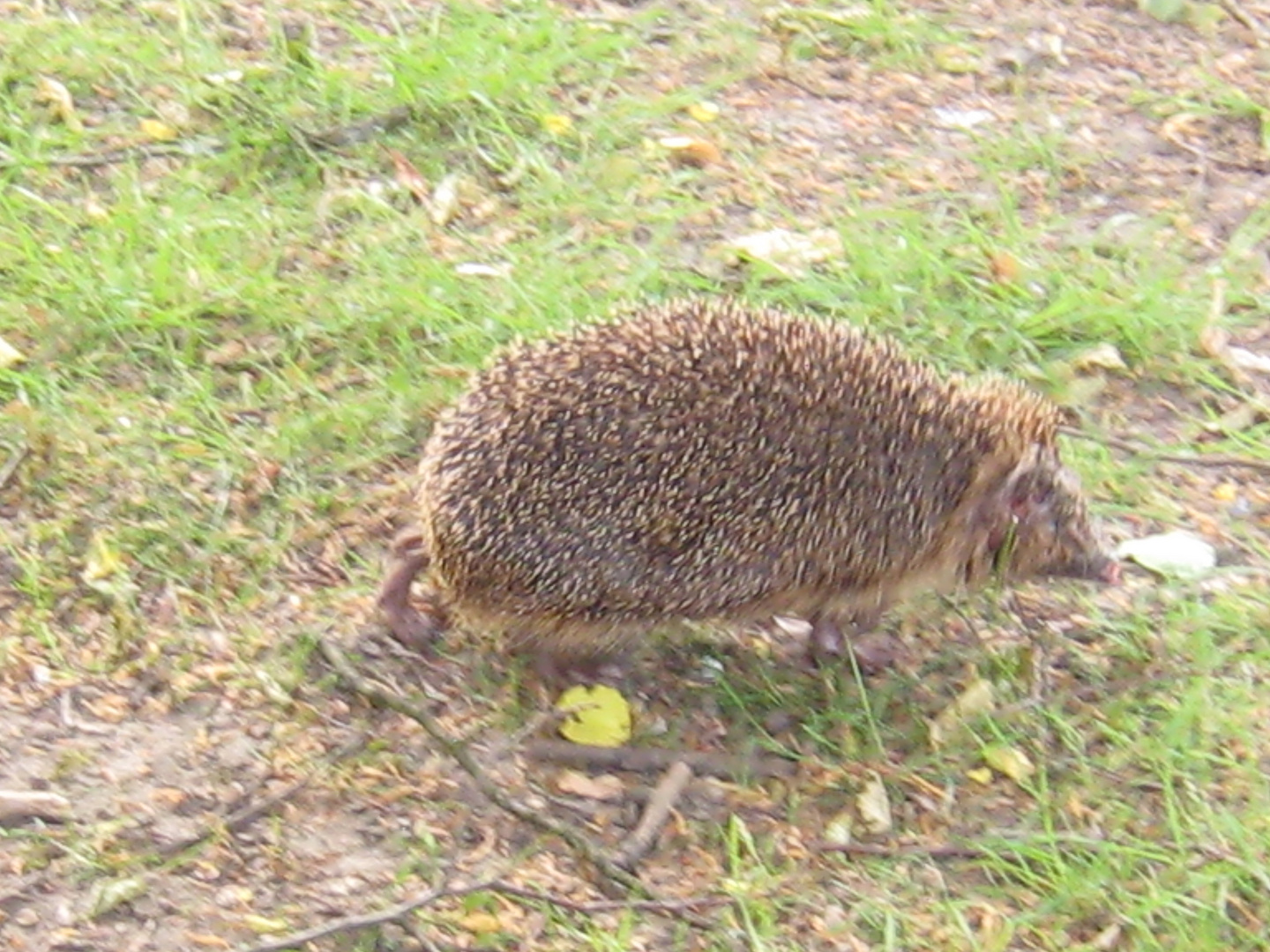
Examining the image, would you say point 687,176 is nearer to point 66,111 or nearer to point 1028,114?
point 1028,114

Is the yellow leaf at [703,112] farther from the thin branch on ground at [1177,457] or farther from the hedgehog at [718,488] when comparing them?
the hedgehog at [718,488]

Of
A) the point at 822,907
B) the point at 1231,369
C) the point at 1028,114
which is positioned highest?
the point at 1028,114

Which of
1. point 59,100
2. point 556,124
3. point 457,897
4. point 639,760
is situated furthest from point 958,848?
point 59,100

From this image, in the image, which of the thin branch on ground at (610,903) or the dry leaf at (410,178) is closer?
the thin branch on ground at (610,903)

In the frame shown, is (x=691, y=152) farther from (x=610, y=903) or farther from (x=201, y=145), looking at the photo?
(x=610, y=903)

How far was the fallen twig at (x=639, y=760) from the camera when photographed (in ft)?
14.0

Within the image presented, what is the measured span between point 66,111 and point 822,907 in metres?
3.61

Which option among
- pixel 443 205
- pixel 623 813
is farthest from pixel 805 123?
pixel 623 813

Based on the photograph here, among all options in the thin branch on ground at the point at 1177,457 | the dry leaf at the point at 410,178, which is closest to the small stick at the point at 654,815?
the thin branch on ground at the point at 1177,457

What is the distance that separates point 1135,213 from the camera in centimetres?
620

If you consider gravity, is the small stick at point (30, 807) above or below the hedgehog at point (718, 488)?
below

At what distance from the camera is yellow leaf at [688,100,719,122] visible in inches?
253

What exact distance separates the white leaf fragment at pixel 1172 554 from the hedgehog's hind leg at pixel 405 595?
1.83 metres

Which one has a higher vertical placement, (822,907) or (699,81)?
(699,81)
